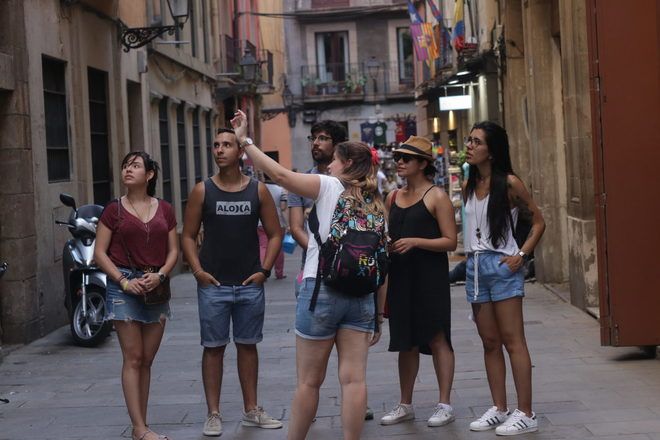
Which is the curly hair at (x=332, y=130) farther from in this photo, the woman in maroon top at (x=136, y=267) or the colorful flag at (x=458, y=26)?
the colorful flag at (x=458, y=26)

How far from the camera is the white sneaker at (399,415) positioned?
7.22 metres

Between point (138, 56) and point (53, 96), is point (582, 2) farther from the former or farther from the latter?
point (138, 56)

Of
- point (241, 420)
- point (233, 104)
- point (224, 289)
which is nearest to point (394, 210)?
point (224, 289)

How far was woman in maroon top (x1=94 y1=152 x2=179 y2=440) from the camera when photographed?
6730 millimetres

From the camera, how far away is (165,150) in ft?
71.4

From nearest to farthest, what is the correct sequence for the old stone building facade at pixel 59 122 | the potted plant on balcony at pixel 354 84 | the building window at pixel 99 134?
1. the old stone building facade at pixel 59 122
2. the building window at pixel 99 134
3. the potted plant on balcony at pixel 354 84

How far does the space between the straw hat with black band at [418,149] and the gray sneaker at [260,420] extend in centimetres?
187

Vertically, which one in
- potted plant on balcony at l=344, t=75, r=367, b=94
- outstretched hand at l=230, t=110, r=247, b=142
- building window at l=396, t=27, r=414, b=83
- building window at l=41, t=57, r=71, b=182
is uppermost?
building window at l=396, t=27, r=414, b=83

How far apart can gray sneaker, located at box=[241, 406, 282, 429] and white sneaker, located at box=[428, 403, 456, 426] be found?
38.3 inches

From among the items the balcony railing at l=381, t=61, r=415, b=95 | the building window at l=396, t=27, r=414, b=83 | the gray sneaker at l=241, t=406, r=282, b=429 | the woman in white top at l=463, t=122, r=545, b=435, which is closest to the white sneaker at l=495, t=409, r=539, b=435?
the woman in white top at l=463, t=122, r=545, b=435

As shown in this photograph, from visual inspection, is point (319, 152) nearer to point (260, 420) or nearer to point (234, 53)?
point (260, 420)

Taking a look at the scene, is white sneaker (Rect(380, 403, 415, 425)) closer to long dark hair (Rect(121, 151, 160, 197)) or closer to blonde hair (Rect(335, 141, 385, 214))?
blonde hair (Rect(335, 141, 385, 214))

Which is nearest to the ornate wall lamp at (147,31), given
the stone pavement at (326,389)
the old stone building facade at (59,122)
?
the old stone building facade at (59,122)

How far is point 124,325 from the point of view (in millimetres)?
6738
